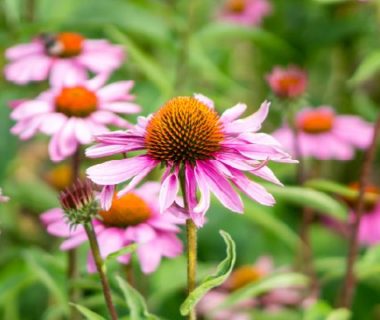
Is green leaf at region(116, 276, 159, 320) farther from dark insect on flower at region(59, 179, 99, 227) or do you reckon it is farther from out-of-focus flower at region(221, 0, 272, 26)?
out-of-focus flower at region(221, 0, 272, 26)

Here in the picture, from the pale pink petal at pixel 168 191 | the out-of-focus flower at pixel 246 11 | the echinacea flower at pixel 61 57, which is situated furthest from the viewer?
the out-of-focus flower at pixel 246 11

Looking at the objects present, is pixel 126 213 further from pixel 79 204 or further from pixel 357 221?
pixel 357 221

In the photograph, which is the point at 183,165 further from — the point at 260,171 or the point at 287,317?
the point at 287,317

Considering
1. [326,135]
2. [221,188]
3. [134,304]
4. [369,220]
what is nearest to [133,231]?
[134,304]

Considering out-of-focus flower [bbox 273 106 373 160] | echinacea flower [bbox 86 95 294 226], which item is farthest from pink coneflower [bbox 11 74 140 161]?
out-of-focus flower [bbox 273 106 373 160]

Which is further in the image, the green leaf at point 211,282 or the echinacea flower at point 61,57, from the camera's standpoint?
the echinacea flower at point 61,57

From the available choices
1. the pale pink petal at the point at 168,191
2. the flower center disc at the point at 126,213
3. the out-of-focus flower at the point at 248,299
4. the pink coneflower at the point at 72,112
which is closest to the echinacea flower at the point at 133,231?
the flower center disc at the point at 126,213

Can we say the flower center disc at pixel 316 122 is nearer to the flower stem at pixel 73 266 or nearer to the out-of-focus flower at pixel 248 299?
the out-of-focus flower at pixel 248 299
